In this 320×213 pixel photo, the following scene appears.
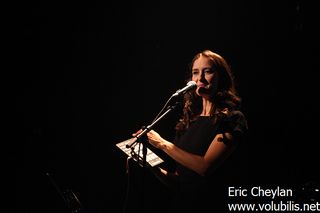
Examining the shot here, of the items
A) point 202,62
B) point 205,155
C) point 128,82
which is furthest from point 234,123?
point 128,82

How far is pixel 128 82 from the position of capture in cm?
285

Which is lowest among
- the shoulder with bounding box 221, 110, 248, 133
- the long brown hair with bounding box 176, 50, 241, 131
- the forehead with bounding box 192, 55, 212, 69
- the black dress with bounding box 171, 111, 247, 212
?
the black dress with bounding box 171, 111, 247, 212

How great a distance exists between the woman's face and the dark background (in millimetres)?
887

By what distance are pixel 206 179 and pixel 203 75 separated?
686 mm

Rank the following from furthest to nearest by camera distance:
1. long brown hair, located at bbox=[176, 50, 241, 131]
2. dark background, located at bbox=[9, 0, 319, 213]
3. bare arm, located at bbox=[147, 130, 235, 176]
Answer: dark background, located at bbox=[9, 0, 319, 213]
long brown hair, located at bbox=[176, 50, 241, 131]
bare arm, located at bbox=[147, 130, 235, 176]

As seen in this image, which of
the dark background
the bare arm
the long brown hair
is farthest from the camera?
the dark background

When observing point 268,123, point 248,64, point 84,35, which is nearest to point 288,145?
point 268,123

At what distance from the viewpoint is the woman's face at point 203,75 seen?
6.16 feet

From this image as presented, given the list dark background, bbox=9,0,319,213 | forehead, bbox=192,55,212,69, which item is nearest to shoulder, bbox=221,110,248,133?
forehead, bbox=192,55,212,69

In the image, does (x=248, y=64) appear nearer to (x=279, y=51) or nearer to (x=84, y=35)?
(x=279, y=51)

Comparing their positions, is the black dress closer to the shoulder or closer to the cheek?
the shoulder

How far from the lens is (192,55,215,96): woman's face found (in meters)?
1.88

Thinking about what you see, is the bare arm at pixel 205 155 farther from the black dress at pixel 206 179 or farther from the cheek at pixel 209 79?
the cheek at pixel 209 79

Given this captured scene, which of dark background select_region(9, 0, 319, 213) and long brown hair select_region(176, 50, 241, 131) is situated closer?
long brown hair select_region(176, 50, 241, 131)
